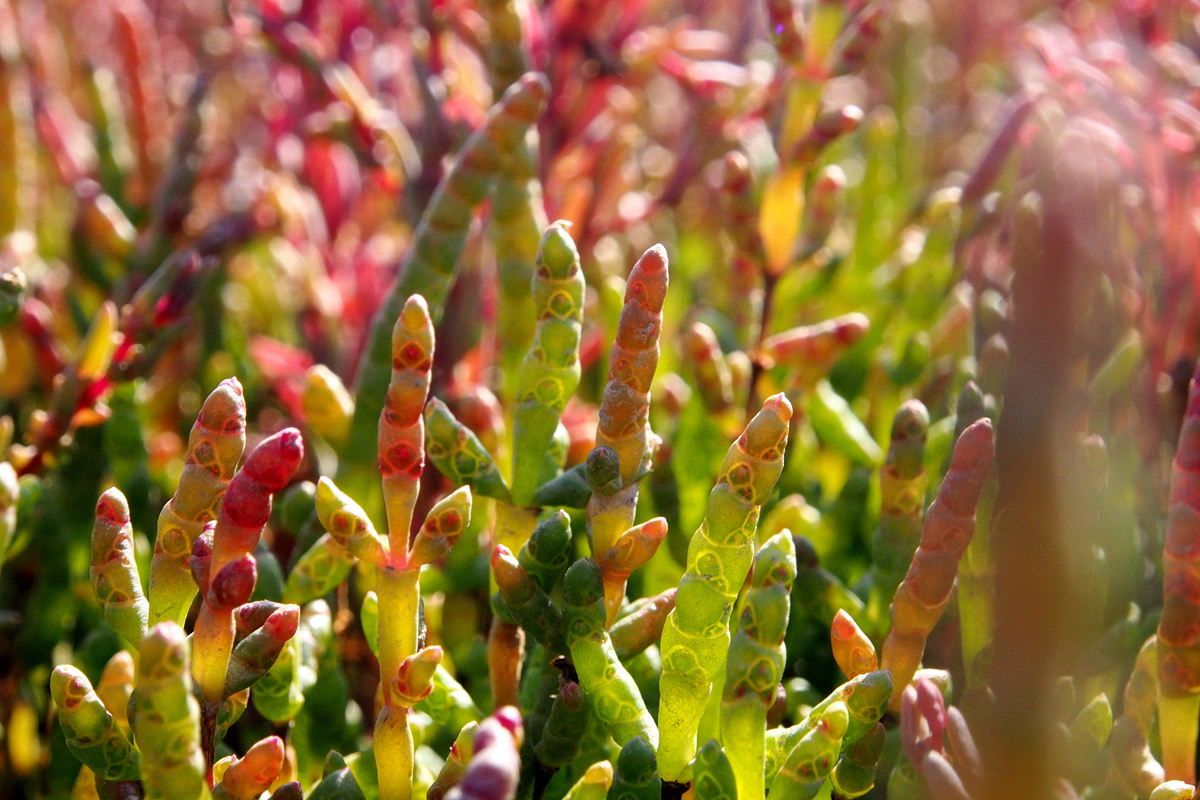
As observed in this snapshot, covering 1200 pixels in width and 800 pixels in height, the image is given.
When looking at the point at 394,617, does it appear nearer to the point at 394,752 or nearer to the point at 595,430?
the point at 394,752

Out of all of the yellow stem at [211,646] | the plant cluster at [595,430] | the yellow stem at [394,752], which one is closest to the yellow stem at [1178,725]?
the plant cluster at [595,430]

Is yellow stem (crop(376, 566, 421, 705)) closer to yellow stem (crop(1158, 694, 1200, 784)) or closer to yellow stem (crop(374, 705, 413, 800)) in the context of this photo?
yellow stem (crop(374, 705, 413, 800))

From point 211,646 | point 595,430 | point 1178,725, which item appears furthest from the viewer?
point 595,430

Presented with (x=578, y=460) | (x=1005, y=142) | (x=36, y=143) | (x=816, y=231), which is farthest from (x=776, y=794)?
(x=36, y=143)

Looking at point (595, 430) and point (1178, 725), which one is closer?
point (1178, 725)

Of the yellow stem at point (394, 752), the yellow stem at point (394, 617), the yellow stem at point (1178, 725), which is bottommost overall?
the yellow stem at point (1178, 725)

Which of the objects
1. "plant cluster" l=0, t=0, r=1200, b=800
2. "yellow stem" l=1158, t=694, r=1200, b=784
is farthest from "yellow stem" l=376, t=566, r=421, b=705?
"yellow stem" l=1158, t=694, r=1200, b=784

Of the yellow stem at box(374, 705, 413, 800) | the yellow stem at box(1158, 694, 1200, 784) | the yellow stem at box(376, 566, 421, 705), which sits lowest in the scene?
the yellow stem at box(1158, 694, 1200, 784)

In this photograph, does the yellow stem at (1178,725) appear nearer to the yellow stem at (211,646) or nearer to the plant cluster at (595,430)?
the plant cluster at (595,430)

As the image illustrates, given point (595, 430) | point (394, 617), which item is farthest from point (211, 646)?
point (595, 430)
